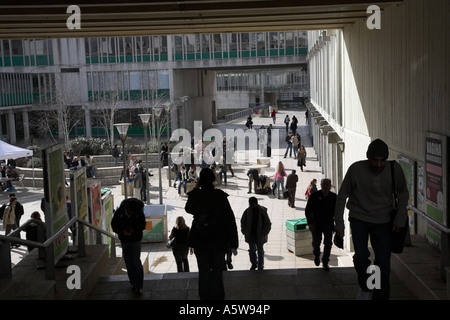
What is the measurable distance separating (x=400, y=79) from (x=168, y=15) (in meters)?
4.12

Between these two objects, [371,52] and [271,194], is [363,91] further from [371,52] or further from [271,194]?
[271,194]

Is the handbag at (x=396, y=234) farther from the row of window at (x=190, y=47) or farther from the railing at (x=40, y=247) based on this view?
the row of window at (x=190, y=47)

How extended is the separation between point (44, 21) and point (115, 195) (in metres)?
14.7

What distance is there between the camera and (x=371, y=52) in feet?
41.3

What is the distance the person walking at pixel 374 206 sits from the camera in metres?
5.36

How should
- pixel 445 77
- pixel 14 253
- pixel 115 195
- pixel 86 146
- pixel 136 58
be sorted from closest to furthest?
pixel 445 77 → pixel 14 253 → pixel 115 195 → pixel 86 146 → pixel 136 58

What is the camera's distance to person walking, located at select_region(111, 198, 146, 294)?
6855 millimetres

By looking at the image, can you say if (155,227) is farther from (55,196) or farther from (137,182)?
(55,196)

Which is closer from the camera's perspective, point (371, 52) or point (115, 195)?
point (371, 52)

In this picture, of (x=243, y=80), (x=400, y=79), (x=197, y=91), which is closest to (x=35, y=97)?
(x=197, y=91)

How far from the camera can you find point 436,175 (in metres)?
8.05

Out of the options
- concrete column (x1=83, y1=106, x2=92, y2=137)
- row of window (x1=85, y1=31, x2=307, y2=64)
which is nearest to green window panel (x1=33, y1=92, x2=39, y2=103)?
concrete column (x1=83, y1=106, x2=92, y2=137)

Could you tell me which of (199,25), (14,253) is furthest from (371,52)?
(14,253)
